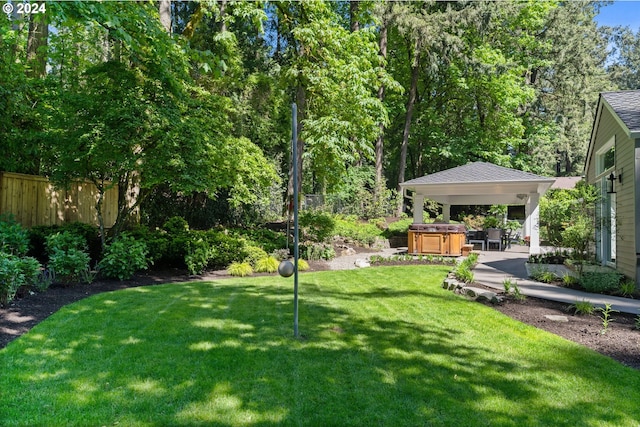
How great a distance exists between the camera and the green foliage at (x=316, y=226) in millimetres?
13594

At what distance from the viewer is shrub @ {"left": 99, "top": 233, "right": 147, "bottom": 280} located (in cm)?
768

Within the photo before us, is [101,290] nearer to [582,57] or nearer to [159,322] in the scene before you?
[159,322]

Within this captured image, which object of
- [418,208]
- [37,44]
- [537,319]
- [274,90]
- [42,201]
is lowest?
[537,319]

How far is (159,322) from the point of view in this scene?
194 inches

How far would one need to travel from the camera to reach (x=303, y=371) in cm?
351

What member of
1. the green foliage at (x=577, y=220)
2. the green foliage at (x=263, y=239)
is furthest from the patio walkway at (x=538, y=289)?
the green foliage at (x=263, y=239)

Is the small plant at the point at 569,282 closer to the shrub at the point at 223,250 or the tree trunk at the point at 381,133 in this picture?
the shrub at the point at 223,250

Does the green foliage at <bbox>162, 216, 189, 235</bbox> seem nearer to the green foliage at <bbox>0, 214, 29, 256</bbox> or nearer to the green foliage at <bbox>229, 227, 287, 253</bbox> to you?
the green foliage at <bbox>229, 227, 287, 253</bbox>

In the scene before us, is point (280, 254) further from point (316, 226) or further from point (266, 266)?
point (316, 226)

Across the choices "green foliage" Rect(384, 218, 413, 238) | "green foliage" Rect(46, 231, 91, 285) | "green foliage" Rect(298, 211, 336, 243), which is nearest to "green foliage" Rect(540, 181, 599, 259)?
"green foliage" Rect(298, 211, 336, 243)

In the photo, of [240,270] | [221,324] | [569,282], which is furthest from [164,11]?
[569,282]

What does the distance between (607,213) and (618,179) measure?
5.04ft

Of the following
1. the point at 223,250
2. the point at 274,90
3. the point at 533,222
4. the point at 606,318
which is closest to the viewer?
the point at 606,318

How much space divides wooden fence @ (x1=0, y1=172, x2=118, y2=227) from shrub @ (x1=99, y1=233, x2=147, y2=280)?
2.25 meters
